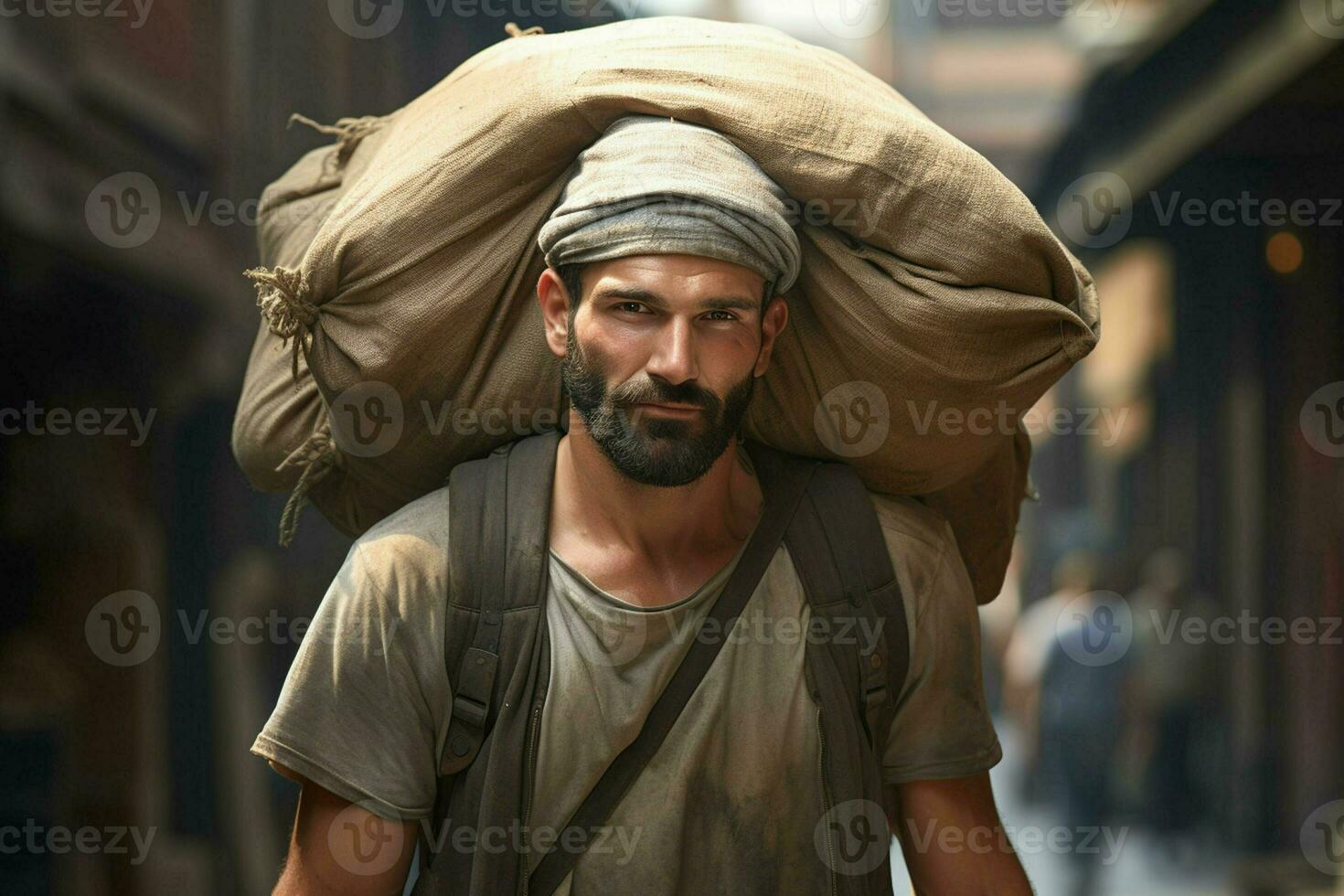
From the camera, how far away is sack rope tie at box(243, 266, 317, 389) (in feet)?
5.95

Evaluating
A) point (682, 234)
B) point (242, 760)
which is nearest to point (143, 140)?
point (242, 760)

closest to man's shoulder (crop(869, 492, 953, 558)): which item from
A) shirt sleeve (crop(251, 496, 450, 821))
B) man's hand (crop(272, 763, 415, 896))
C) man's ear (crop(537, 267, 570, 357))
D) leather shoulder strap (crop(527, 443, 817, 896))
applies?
leather shoulder strap (crop(527, 443, 817, 896))

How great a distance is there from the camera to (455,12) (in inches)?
116

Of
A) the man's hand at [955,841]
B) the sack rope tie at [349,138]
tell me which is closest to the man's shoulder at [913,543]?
the man's hand at [955,841]

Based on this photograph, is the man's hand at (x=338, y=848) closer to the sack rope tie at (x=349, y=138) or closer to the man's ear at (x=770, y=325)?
the man's ear at (x=770, y=325)

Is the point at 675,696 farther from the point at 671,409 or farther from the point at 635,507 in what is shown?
the point at 671,409

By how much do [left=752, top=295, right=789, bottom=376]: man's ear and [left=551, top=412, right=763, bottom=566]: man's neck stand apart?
5.6 inches

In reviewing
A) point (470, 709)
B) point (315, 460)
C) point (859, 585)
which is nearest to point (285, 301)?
point (315, 460)

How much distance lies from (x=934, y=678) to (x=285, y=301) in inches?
38.5

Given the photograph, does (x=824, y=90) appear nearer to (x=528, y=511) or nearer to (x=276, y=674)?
(x=528, y=511)

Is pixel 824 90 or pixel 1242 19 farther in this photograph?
pixel 1242 19

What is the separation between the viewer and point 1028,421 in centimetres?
562

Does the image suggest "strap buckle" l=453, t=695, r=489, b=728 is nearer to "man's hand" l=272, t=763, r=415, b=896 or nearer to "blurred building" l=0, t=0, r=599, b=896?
"man's hand" l=272, t=763, r=415, b=896

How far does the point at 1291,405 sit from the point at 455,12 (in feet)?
10.4
